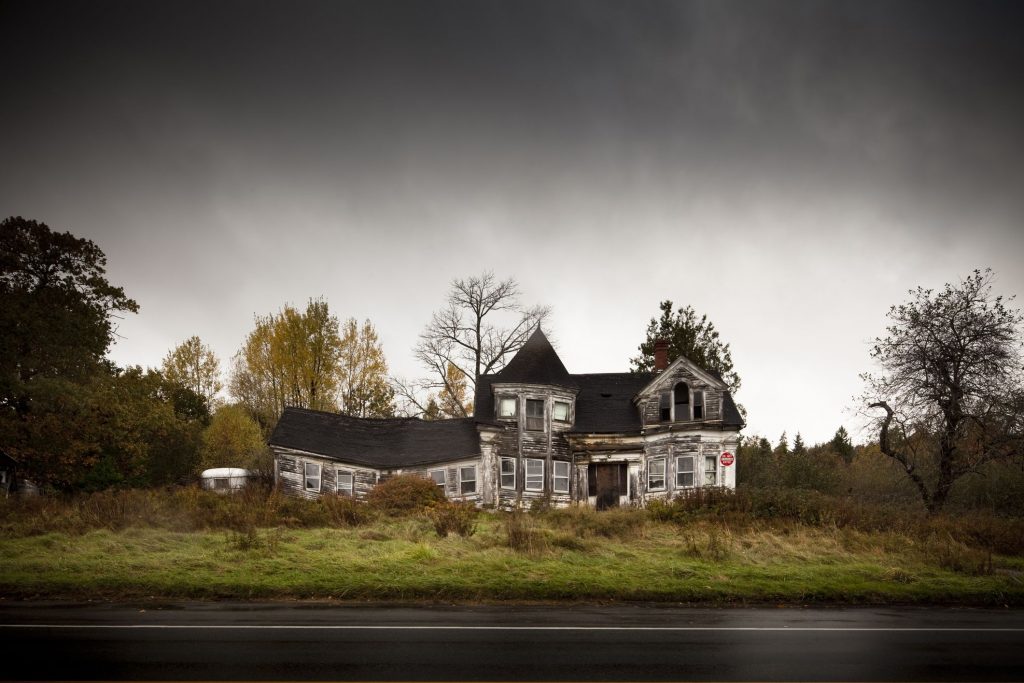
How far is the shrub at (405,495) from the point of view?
85.5 feet

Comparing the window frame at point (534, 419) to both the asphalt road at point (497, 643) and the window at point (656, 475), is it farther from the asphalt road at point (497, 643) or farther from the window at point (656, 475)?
the asphalt road at point (497, 643)

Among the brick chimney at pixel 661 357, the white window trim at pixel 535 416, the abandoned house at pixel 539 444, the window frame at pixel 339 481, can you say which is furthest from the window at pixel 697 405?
the window frame at pixel 339 481

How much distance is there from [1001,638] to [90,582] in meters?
16.4

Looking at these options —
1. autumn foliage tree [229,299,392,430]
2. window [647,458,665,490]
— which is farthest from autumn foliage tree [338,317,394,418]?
window [647,458,665,490]

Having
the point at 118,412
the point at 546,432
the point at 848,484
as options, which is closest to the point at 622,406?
the point at 546,432

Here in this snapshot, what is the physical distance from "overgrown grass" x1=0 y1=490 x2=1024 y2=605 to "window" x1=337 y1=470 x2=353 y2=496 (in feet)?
29.9

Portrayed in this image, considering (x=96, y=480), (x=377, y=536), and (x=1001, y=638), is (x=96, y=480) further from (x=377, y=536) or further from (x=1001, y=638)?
(x=1001, y=638)

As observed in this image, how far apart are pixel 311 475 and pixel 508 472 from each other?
9556 mm

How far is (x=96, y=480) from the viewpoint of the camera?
1310 inches

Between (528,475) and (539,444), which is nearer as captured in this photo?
(528,475)

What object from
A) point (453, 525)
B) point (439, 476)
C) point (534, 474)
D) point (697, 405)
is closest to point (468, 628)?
point (453, 525)

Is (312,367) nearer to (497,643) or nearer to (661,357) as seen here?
(661,357)

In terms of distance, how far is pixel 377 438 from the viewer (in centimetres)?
3538

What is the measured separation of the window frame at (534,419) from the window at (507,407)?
643mm
